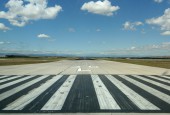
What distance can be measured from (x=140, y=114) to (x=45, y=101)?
316 cm

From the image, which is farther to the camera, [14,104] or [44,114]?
[14,104]

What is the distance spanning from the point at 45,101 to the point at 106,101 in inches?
78.8

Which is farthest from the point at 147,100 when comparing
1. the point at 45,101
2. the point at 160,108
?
the point at 45,101

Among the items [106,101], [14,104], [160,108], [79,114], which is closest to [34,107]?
[14,104]

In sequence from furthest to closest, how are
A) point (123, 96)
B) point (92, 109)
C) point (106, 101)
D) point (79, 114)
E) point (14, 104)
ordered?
point (123, 96)
point (106, 101)
point (14, 104)
point (92, 109)
point (79, 114)

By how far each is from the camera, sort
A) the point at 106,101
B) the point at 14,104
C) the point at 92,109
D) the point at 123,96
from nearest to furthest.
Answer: the point at 92,109
the point at 14,104
the point at 106,101
the point at 123,96

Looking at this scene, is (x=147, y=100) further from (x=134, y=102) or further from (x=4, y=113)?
(x=4, y=113)

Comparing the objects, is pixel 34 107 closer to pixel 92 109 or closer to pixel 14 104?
pixel 14 104

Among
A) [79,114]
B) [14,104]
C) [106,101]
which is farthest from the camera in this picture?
[106,101]

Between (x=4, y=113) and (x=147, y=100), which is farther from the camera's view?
(x=147, y=100)

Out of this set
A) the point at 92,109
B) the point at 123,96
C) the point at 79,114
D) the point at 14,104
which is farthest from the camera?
the point at 123,96

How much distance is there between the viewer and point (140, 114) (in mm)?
6297

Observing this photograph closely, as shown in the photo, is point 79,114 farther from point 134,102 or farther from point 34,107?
point 134,102

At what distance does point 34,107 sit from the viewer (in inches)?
276
